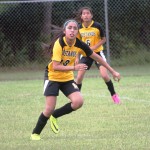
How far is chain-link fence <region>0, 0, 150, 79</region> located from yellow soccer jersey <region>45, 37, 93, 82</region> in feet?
43.8

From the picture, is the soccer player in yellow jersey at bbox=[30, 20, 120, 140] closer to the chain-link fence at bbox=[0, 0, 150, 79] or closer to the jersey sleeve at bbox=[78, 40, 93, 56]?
the jersey sleeve at bbox=[78, 40, 93, 56]

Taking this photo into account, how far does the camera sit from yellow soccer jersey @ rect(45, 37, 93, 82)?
8312 millimetres

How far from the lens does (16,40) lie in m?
22.6

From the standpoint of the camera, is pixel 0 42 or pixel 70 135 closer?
pixel 70 135

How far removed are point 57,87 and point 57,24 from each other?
560 inches

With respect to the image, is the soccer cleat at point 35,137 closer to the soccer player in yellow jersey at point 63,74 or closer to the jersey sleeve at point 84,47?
the soccer player in yellow jersey at point 63,74

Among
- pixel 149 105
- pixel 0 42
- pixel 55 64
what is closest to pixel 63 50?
pixel 55 64

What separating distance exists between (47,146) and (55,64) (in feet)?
3.91

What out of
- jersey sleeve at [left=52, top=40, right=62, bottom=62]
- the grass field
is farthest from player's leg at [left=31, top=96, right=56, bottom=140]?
jersey sleeve at [left=52, top=40, right=62, bottom=62]

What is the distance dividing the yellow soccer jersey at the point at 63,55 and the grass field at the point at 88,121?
78cm

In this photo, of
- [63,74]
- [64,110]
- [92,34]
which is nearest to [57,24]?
[92,34]

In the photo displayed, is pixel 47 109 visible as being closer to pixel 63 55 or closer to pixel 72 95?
pixel 72 95

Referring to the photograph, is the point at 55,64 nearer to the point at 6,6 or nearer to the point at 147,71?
the point at 147,71

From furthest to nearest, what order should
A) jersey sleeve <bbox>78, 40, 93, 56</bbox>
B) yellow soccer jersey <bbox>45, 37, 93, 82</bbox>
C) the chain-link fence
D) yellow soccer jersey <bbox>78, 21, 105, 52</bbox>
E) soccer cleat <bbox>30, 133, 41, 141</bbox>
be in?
1. the chain-link fence
2. yellow soccer jersey <bbox>78, 21, 105, 52</bbox>
3. jersey sleeve <bbox>78, 40, 93, 56</bbox>
4. yellow soccer jersey <bbox>45, 37, 93, 82</bbox>
5. soccer cleat <bbox>30, 133, 41, 141</bbox>
